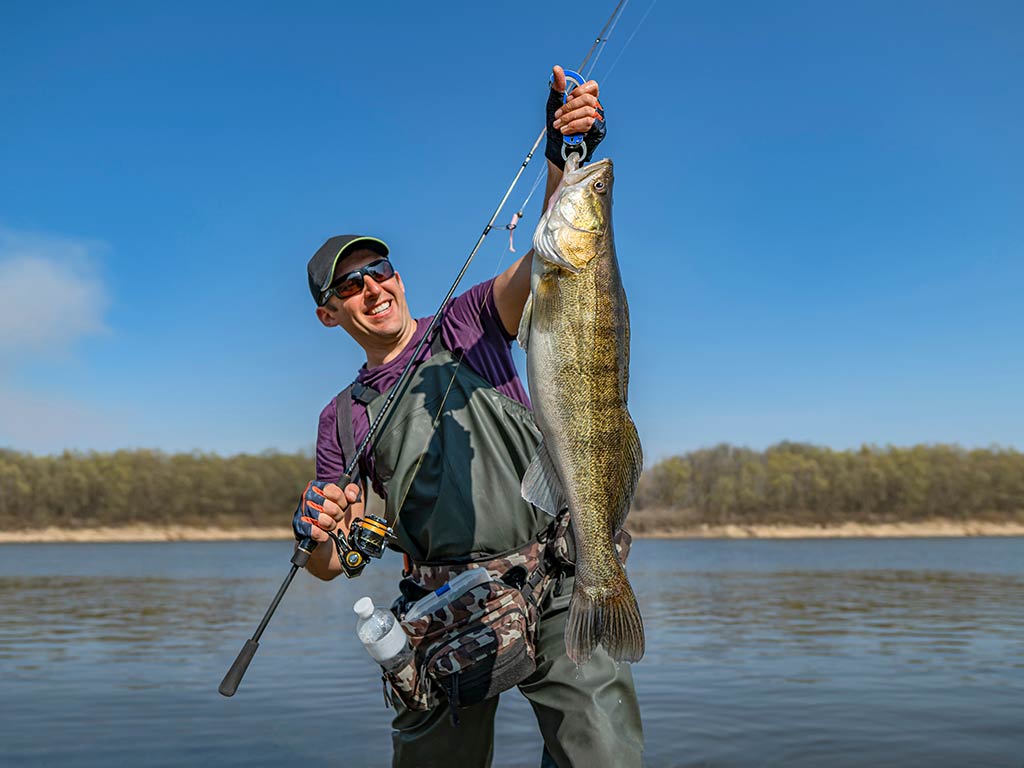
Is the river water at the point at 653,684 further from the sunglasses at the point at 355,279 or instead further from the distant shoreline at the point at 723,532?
the distant shoreline at the point at 723,532

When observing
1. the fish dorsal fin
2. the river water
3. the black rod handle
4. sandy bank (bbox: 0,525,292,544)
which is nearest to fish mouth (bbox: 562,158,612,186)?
the fish dorsal fin

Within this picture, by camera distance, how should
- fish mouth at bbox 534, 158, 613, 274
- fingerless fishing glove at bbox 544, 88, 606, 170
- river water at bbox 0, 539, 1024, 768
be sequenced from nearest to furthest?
fish mouth at bbox 534, 158, 613, 274, fingerless fishing glove at bbox 544, 88, 606, 170, river water at bbox 0, 539, 1024, 768

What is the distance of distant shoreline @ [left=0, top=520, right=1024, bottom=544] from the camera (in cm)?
7806

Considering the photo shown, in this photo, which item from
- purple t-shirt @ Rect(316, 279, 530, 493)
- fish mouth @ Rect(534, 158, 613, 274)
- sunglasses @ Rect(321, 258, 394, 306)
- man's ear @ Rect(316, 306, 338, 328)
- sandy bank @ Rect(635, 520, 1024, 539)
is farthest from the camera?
sandy bank @ Rect(635, 520, 1024, 539)

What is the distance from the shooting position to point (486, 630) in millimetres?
3793

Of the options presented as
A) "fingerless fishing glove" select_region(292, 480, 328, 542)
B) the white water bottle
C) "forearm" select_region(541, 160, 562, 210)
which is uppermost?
"forearm" select_region(541, 160, 562, 210)

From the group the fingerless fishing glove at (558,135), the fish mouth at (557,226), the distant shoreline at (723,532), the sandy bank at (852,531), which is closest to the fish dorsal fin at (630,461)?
A: the fish mouth at (557,226)

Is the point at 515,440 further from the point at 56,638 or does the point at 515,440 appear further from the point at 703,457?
the point at 703,457

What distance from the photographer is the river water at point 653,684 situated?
7.98m

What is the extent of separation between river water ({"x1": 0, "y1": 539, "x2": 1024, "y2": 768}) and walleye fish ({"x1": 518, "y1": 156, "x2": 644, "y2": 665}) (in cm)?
504

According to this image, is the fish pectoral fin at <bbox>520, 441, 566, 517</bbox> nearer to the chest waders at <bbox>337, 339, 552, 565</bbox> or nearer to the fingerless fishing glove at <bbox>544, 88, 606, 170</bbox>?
the chest waders at <bbox>337, 339, 552, 565</bbox>

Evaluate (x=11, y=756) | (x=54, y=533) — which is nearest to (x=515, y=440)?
(x=11, y=756)

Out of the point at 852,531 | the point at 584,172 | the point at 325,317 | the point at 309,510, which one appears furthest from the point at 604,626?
the point at 852,531

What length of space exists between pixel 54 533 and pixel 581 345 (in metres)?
85.4
